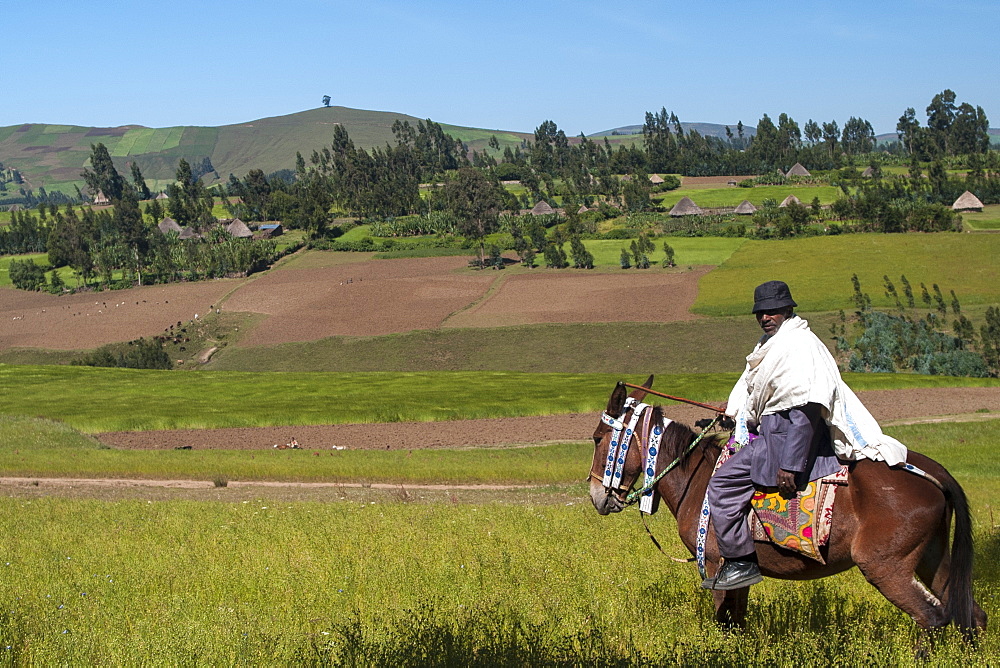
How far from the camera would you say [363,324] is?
260 feet

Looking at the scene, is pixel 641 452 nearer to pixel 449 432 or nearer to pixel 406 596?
pixel 406 596

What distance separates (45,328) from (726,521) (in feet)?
300

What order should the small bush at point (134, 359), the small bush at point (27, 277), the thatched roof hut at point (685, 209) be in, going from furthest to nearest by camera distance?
the thatched roof hut at point (685, 209), the small bush at point (27, 277), the small bush at point (134, 359)

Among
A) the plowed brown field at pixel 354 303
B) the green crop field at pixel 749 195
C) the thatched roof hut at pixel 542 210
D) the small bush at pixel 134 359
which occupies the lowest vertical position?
the small bush at pixel 134 359

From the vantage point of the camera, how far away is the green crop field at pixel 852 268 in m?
71.8

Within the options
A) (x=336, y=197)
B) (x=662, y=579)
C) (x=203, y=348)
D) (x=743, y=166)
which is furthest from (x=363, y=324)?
(x=743, y=166)

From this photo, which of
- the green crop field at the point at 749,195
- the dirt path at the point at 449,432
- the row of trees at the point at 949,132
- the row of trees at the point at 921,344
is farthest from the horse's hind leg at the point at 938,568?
the row of trees at the point at 949,132

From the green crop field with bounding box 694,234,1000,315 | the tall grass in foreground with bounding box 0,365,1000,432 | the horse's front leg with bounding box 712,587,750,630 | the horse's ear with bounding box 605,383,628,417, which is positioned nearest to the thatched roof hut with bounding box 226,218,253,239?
the green crop field with bounding box 694,234,1000,315

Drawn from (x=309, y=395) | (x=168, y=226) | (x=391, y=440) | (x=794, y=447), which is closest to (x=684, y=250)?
(x=309, y=395)

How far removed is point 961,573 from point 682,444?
3.03 meters

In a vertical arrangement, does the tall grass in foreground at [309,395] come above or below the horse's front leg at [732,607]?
below

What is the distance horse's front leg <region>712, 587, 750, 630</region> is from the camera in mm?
9367

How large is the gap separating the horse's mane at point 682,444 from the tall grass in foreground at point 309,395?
2824cm

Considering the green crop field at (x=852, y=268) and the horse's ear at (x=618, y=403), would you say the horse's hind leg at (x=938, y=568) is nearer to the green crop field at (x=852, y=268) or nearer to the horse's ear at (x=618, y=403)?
the horse's ear at (x=618, y=403)
